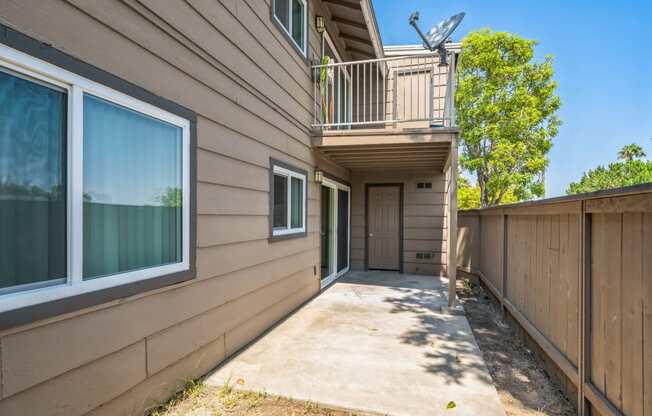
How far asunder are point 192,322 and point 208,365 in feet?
1.51

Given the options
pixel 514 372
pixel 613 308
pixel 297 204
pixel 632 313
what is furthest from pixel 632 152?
pixel 632 313

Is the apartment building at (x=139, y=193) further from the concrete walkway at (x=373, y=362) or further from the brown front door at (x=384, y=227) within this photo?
the brown front door at (x=384, y=227)

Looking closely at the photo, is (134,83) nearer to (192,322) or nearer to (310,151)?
(192,322)

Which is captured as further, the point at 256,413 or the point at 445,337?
the point at 445,337

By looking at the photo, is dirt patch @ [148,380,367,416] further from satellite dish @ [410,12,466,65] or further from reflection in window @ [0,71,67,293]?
satellite dish @ [410,12,466,65]

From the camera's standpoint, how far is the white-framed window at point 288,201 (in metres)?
4.12

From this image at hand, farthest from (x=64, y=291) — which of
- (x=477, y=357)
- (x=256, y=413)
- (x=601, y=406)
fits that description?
(x=477, y=357)

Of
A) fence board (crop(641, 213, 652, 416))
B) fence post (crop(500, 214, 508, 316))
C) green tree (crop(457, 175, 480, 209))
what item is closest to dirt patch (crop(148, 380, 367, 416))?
fence board (crop(641, 213, 652, 416))

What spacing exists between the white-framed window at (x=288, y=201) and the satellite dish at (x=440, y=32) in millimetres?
2627

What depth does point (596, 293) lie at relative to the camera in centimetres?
207

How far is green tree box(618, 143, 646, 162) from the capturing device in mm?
29031

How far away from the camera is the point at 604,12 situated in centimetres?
1457

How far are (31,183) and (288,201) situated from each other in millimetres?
3079

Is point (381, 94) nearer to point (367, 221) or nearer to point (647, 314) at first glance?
point (367, 221)
